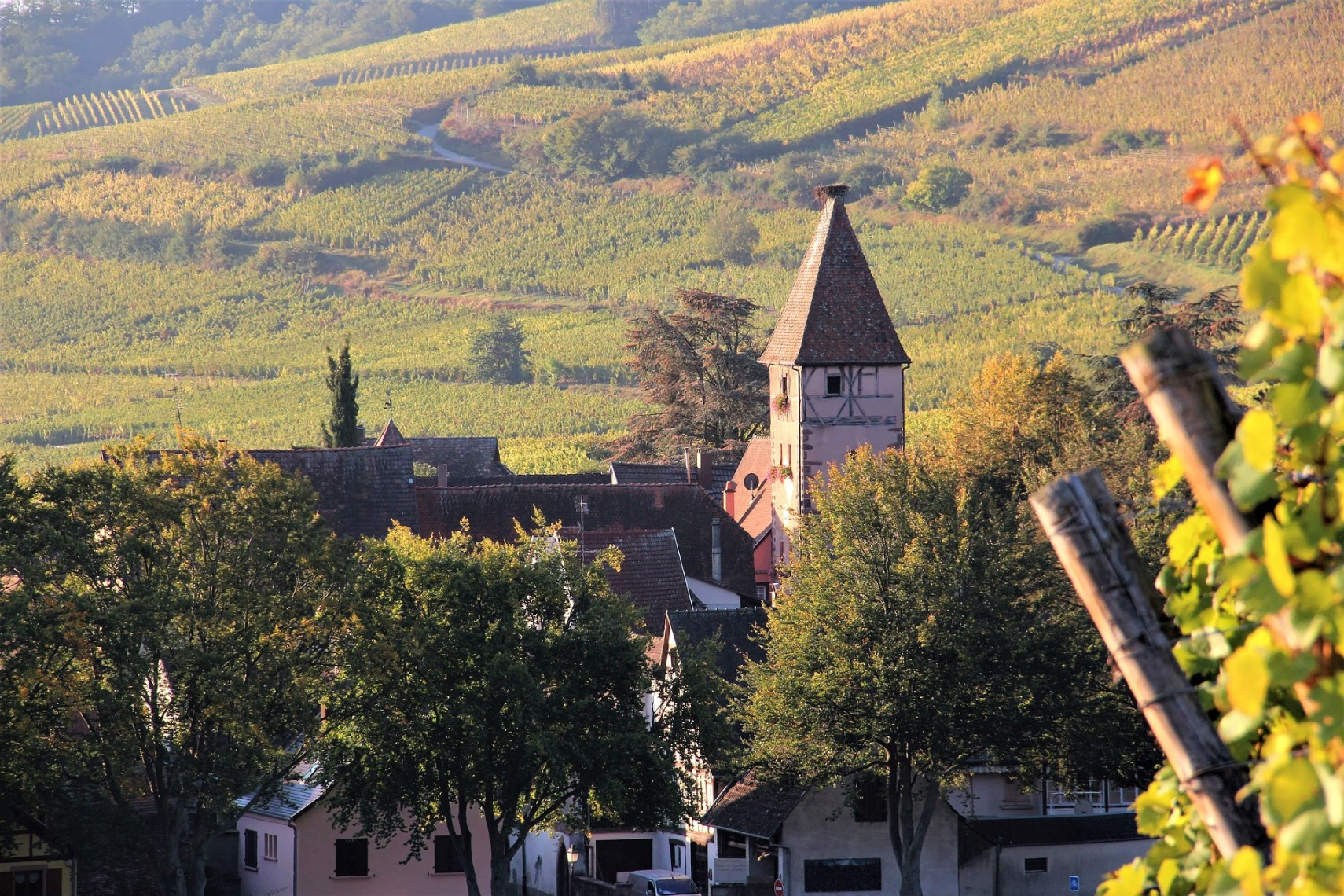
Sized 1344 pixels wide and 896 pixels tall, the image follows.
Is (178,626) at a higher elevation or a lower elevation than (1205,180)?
higher

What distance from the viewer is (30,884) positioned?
32656mm

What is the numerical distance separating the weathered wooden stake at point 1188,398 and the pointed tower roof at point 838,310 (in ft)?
147

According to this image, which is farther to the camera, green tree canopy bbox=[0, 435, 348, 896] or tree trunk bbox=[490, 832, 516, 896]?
tree trunk bbox=[490, 832, 516, 896]

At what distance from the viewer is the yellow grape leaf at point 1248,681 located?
322 cm

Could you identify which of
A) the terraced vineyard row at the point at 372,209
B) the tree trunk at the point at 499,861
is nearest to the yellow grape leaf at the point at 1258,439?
the tree trunk at the point at 499,861

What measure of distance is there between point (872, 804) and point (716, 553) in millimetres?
16614

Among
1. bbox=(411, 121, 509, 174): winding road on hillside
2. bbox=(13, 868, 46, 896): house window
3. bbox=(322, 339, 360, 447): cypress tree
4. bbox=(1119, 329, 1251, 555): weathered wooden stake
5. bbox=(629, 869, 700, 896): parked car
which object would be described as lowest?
bbox=(629, 869, 700, 896): parked car

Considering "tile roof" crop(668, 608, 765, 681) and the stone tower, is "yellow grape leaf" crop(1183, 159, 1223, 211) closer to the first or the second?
"tile roof" crop(668, 608, 765, 681)

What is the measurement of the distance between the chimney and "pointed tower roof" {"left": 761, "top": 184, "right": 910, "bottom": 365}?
5.70 metres

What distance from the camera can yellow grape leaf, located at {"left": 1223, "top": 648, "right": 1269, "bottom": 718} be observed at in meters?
3.22

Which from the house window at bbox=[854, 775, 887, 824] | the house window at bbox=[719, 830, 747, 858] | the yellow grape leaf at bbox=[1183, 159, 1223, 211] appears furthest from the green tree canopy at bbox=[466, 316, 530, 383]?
the yellow grape leaf at bbox=[1183, 159, 1223, 211]

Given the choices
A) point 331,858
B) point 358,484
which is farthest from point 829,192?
point 331,858

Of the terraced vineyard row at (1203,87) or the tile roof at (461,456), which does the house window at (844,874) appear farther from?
the terraced vineyard row at (1203,87)

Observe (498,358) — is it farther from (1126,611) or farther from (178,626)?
(1126,611)
